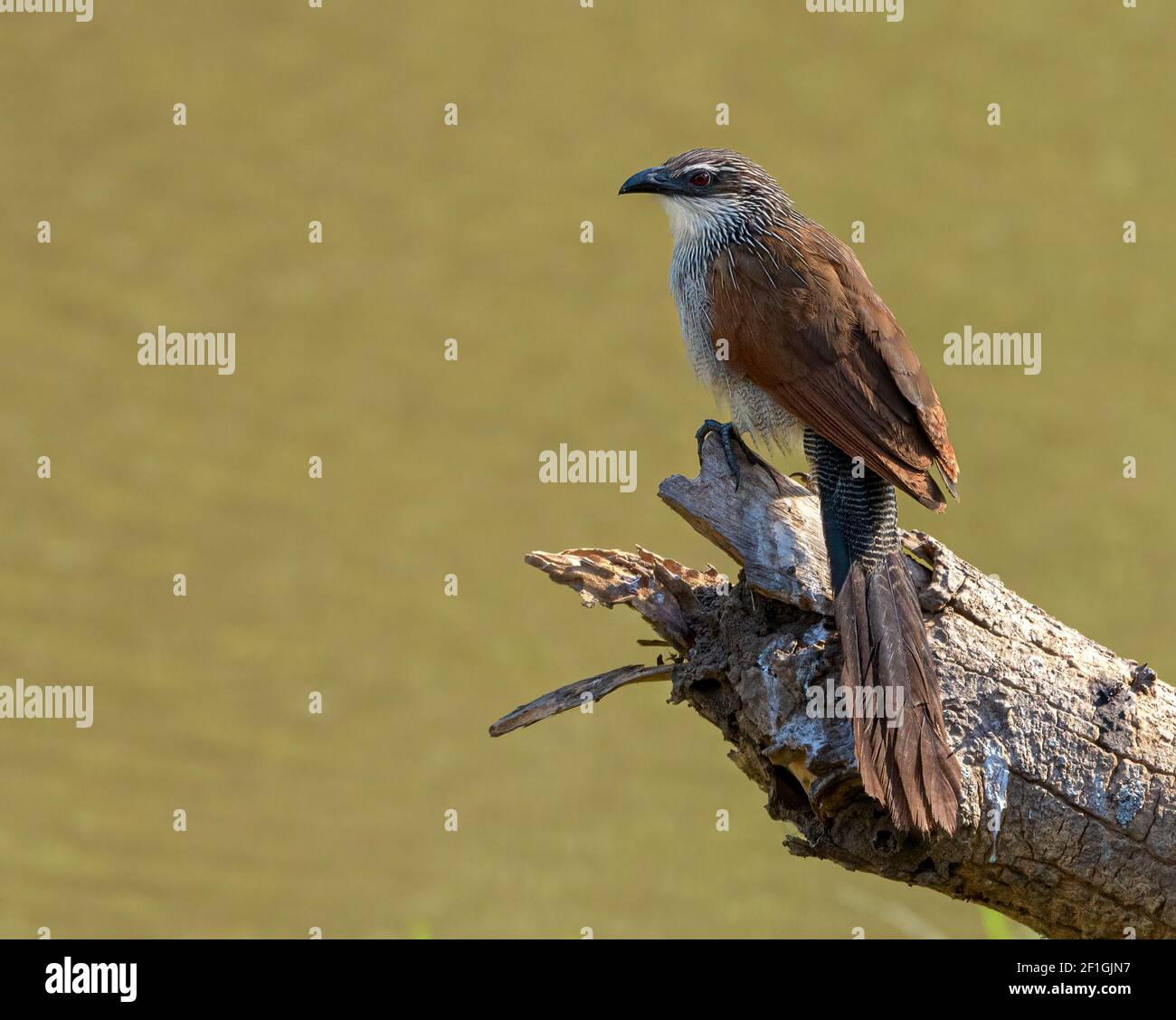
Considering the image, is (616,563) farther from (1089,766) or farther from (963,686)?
(1089,766)

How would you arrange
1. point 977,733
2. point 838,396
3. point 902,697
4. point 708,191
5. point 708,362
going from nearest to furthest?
point 902,697 < point 977,733 < point 838,396 < point 708,362 < point 708,191

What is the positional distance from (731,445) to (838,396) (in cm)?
37

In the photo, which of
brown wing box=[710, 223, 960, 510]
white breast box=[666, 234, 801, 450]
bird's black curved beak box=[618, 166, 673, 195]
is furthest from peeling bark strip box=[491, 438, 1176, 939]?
bird's black curved beak box=[618, 166, 673, 195]

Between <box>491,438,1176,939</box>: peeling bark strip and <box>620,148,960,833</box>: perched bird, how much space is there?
115mm

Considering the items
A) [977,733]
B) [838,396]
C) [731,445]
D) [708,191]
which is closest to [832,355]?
[838,396]

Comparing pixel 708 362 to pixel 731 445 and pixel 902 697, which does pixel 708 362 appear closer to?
pixel 731 445

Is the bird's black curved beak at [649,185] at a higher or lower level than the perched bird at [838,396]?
higher

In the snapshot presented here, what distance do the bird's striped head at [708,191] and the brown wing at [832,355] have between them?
0.22 meters

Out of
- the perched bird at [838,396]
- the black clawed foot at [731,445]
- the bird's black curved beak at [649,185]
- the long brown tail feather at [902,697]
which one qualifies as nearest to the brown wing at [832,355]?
the perched bird at [838,396]

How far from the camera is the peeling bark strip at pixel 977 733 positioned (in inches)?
119

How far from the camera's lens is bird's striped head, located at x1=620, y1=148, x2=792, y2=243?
405 cm

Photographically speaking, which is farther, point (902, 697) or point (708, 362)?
point (708, 362)

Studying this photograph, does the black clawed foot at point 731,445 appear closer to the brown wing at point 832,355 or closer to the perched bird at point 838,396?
the perched bird at point 838,396

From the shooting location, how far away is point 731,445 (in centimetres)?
365
